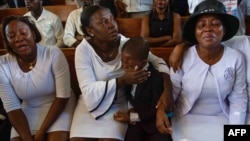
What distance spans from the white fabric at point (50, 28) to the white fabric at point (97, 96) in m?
1.44

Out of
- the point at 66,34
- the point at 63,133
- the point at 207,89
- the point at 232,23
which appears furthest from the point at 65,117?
the point at 66,34

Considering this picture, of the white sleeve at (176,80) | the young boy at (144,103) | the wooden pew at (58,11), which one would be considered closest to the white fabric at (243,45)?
the white sleeve at (176,80)

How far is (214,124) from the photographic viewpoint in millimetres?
1790

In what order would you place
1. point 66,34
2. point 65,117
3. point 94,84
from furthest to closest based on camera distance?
point 66,34, point 65,117, point 94,84

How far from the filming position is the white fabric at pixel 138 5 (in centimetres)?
325

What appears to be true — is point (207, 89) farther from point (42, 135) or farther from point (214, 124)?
point (42, 135)

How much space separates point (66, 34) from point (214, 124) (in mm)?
1951

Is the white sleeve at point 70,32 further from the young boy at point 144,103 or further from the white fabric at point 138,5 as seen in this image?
the young boy at point 144,103

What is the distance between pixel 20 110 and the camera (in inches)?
77.0

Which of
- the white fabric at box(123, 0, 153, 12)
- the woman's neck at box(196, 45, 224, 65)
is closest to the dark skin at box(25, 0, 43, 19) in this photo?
the white fabric at box(123, 0, 153, 12)

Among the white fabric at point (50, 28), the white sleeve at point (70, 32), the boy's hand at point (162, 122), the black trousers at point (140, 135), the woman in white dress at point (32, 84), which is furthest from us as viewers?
the white fabric at point (50, 28)

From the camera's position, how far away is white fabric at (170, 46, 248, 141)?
1755 mm

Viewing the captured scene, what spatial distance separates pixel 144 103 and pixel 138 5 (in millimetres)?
1667

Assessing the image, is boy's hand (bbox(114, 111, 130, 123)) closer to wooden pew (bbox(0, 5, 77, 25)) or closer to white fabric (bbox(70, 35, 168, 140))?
white fabric (bbox(70, 35, 168, 140))
